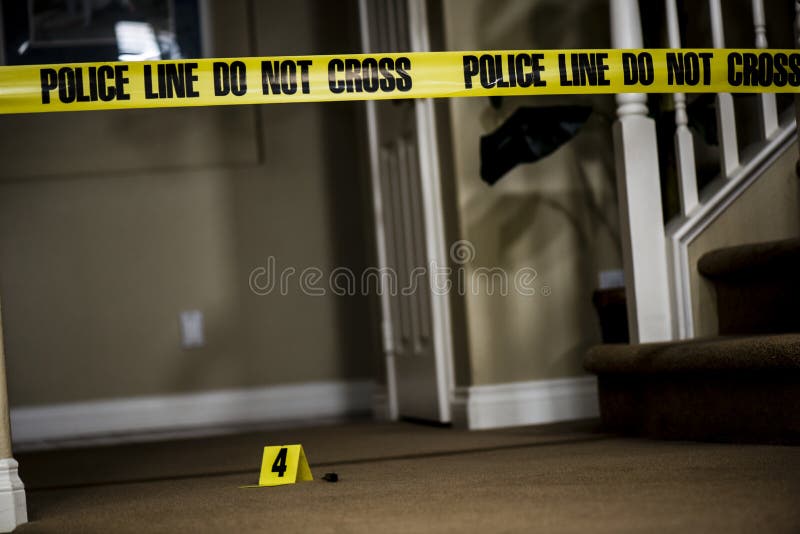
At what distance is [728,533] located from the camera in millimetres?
1134

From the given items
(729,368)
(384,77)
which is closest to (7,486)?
(384,77)

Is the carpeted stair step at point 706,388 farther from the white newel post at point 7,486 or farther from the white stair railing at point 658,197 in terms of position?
the white newel post at point 7,486

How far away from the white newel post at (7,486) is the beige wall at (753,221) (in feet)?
5.14

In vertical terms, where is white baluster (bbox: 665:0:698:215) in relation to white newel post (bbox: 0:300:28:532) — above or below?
above

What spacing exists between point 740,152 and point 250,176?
1.84 meters

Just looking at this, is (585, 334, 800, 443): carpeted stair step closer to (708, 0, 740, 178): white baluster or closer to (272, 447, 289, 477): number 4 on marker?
(708, 0, 740, 178): white baluster

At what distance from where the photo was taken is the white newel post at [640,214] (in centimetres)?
246

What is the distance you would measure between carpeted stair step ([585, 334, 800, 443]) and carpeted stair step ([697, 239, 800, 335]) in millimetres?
204

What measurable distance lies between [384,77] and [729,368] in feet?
2.83

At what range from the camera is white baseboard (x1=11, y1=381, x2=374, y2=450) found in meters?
3.72

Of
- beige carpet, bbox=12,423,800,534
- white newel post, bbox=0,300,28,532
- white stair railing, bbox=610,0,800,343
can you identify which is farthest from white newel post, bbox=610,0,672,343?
white newel post, bbox=0,300,28,532

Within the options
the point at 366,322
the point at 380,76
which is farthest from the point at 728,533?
the point at 366,322

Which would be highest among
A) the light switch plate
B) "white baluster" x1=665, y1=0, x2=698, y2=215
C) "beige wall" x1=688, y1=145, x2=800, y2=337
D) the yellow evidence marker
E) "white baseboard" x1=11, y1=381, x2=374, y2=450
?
"white baluster" x1=665, y1=0, x2=698, y2=215

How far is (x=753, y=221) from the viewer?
2559mm
